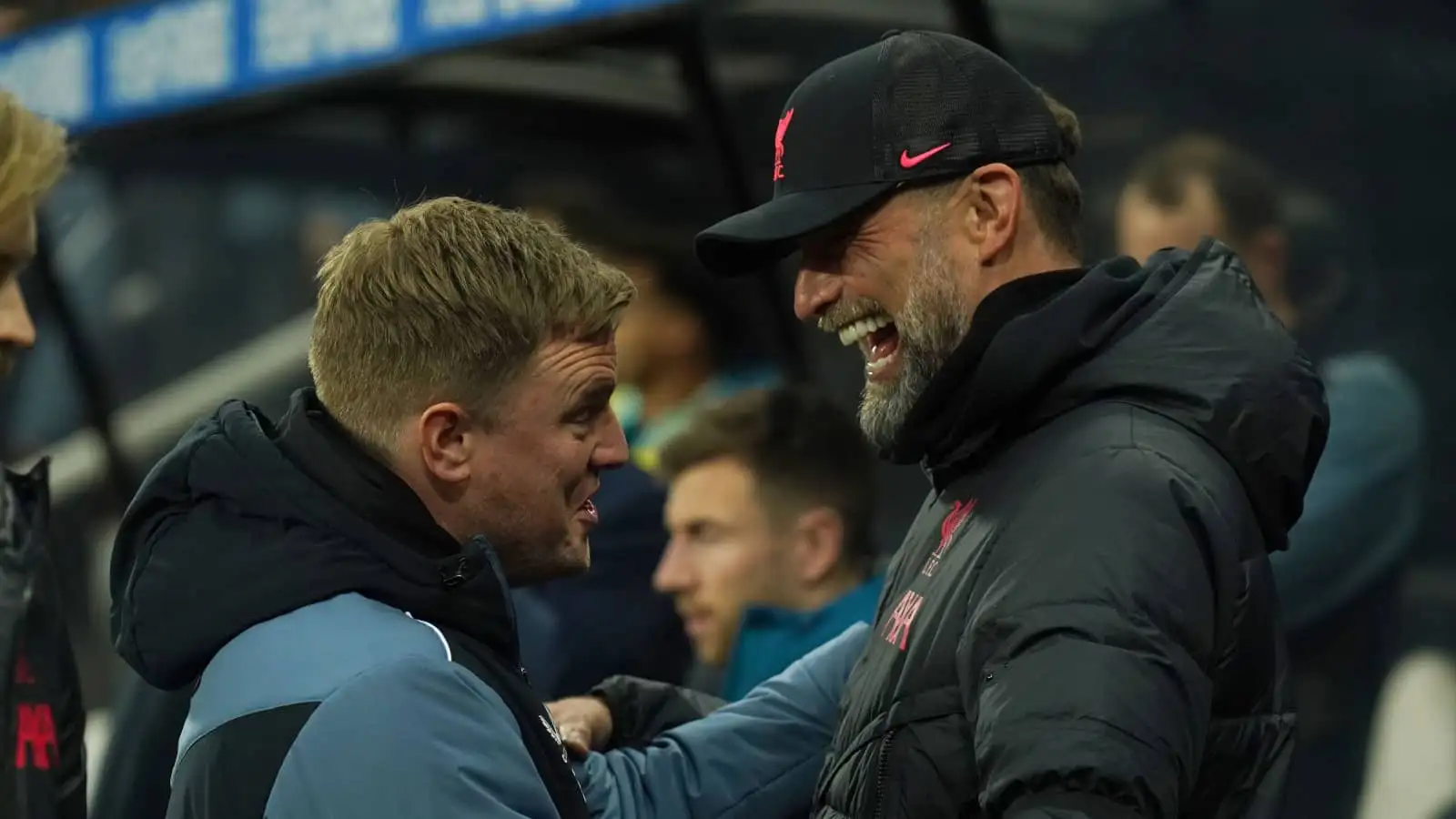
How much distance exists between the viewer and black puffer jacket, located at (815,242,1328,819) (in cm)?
197

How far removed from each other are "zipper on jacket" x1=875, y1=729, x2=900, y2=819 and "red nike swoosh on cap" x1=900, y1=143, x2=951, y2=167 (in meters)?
0.67

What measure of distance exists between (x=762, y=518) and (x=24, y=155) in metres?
1.69

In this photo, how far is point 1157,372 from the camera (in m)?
2.24

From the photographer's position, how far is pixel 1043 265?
8.05 ft

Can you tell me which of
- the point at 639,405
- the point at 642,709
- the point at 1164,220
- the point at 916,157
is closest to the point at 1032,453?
the point at 916,157

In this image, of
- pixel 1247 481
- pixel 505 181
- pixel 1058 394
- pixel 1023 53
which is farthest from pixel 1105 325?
pixel 505 181

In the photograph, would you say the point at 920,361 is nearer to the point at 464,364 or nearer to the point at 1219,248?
the point at 1219,248

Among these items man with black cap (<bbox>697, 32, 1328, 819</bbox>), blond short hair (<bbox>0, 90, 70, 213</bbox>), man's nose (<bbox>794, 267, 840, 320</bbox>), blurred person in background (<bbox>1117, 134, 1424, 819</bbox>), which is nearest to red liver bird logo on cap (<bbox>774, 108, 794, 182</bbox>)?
man with black cap (<bbox>697, 32, 1328, 819</bbox>)

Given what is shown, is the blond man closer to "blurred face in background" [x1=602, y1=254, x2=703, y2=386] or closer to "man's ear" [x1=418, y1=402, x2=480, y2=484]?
"man's ear" [x1=418, y1=402, x2=480, y2=484]

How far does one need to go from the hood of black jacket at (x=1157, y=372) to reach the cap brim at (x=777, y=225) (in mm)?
202

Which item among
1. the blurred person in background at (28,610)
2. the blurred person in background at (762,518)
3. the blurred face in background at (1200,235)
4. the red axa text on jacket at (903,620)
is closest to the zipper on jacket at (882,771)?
the red axa text on jacket at (903,620)

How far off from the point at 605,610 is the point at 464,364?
1.98m

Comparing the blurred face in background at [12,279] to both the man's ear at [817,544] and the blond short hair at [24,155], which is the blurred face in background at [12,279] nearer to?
the blond short hair at [24,155]

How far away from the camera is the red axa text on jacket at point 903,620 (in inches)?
90.3
